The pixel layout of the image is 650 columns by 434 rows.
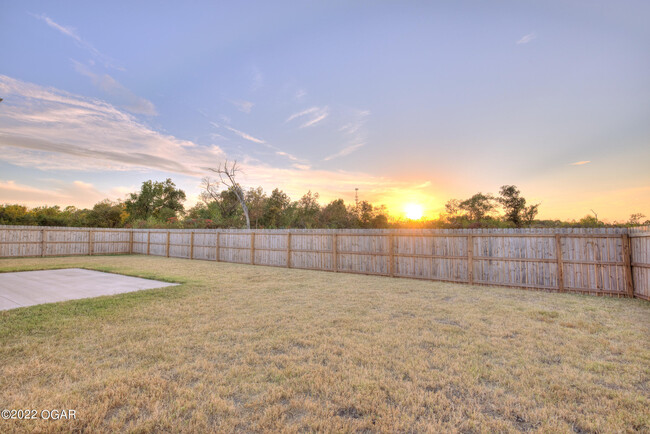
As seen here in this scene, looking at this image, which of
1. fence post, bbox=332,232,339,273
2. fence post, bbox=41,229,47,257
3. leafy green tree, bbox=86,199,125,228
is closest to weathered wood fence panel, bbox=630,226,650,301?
fence post, bbox=332,232,339,273

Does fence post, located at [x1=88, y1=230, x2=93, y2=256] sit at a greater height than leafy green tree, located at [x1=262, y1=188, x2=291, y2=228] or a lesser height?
lesser

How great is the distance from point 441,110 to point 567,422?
11849 millimetres

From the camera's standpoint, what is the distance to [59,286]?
7.49 metres

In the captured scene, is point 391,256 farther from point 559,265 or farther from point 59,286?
point 59,286

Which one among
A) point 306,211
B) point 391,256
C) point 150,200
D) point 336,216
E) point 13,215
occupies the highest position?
point 150,200

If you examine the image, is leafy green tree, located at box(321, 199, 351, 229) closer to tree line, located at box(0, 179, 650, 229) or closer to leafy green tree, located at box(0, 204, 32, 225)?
tree line, located at box(0, 179, 650, 229)

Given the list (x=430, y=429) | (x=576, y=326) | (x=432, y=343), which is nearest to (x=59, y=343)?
(x=430, y=429)

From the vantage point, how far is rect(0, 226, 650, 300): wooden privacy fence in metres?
6.75

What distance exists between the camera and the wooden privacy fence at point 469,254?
22.2 feet

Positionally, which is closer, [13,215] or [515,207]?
[515,207]

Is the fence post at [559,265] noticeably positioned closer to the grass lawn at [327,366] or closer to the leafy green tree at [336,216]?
the grass lawn at [327,366]

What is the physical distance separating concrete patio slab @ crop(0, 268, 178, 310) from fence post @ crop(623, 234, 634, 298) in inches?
451

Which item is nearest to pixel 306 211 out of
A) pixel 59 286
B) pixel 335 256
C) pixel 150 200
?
pixel 335 256

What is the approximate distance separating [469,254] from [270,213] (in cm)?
2747
